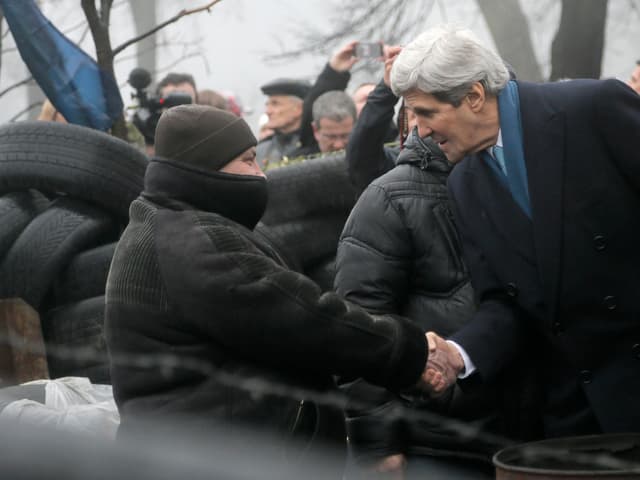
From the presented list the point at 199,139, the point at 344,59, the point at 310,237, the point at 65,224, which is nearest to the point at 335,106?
the point at 344,59

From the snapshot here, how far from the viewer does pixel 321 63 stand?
32.3 ft

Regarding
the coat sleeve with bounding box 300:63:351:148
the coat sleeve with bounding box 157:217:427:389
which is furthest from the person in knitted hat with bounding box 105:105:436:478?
the coat sleeve with bounding box 300:63:351:148

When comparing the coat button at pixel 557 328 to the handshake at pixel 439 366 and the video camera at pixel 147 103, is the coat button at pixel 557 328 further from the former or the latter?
the video camera at pixel 147 103

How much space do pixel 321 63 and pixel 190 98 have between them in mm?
3244

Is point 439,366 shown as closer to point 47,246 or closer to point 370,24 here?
point 47,246

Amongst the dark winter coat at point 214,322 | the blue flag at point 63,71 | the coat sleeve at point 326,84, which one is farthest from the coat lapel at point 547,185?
the coat sleeve at point 326,84

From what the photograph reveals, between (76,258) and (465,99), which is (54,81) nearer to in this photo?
(76,258)

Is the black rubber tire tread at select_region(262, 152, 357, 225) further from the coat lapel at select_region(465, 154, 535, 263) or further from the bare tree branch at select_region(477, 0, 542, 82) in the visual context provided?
the bare tree branch at select_region(477, 0, 542, 82)

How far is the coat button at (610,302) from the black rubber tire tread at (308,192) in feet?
10.3

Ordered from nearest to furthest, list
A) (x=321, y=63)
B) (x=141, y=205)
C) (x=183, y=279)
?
(x=183, y=279) < (x=141, y=205) < (x=321, y=63)

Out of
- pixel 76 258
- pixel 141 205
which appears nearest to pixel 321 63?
pixel 76 258

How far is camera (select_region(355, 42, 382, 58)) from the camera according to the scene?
6.22 m

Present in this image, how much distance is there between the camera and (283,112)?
8.14 m

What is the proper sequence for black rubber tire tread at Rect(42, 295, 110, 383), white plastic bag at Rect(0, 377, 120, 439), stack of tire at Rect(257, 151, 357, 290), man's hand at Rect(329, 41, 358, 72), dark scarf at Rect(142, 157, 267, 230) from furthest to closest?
man's hand at Rect(329, 41, 358, 72), stack of tire at Rect(257, 151, 357, 290), black rubber tire tread at Rect(42, 295, 110, 383), white plastic bag at Rect(0, 377, 120, 439), dark scarf at Rect(142, 157, 267, 230)
